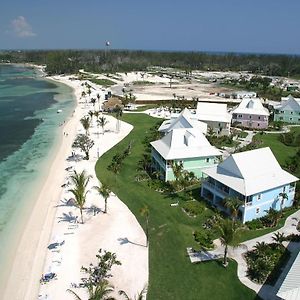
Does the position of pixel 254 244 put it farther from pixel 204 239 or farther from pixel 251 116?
pixel 251 116

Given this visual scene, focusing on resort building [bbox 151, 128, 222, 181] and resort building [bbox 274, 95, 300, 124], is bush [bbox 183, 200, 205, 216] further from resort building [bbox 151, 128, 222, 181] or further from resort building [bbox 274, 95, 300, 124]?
resort building [bbox 274, 95, 300, 124]

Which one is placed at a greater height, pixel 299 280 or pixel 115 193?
pixel 299 280

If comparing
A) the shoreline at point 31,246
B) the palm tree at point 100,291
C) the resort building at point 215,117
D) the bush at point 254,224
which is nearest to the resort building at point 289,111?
the resort building at point 215,117

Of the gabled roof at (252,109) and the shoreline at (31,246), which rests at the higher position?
the gabled roof at (252,109)

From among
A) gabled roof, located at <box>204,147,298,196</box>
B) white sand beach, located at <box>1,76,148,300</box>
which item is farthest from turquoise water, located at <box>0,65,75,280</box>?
gabled roof, located at <box>204,147,298,196</box>

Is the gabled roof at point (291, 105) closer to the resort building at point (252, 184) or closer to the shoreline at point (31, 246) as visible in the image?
the resort building at point (252, 184)

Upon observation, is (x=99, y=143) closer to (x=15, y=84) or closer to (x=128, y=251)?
(x=128, y=251)

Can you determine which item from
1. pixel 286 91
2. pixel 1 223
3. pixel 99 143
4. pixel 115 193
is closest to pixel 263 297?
pixel 115 193
